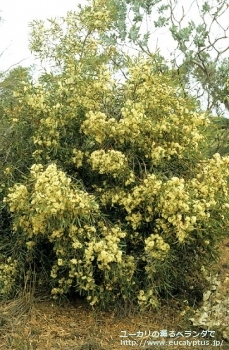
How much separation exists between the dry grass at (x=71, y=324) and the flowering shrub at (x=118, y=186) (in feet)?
0.47

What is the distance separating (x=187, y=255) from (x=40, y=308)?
51.2 inches

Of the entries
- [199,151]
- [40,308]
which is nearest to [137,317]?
[40,308]

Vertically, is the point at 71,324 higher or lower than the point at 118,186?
lower

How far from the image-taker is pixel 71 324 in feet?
14.2

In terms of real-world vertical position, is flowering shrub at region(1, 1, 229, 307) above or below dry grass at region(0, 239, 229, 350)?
above

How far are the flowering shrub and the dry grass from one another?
143mm

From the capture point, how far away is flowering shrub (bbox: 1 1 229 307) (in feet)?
13.5

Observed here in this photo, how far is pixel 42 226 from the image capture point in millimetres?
4113

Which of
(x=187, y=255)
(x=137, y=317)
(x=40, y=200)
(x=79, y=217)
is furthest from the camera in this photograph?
(x=187, y=255)

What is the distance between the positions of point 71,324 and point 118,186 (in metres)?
1.11

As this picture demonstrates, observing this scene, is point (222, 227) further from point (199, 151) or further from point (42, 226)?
point (42, 226)

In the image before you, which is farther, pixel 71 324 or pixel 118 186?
pixel 118 186

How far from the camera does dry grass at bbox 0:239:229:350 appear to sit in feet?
13.3

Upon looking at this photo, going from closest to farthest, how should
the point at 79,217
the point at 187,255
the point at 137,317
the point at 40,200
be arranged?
the point at 40,200, the point at 79,217, the point at 137,317, the point at 187,255
